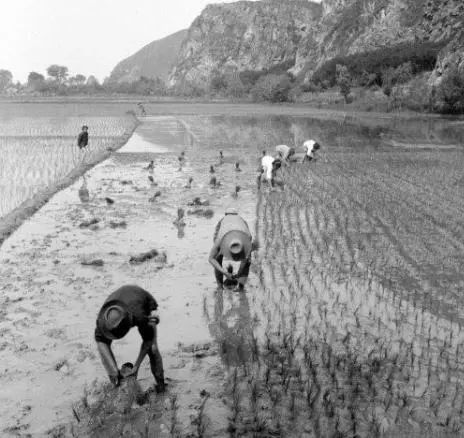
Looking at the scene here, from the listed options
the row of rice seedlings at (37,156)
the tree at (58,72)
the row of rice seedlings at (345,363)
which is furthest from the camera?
the tree at (58,72)

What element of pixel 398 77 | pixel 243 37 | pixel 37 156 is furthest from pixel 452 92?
pixel 243 37

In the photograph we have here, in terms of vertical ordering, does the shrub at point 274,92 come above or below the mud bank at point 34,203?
above

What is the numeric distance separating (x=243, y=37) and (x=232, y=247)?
153m

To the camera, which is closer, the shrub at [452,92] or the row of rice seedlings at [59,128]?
the row of rice seedlings at [59,128]

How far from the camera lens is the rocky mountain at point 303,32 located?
204ft

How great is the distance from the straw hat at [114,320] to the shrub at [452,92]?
119 ft

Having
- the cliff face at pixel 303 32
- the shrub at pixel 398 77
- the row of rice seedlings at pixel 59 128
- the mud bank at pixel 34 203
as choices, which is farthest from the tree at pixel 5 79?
the mud bank at pixel 34 203

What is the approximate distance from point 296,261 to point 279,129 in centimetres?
2026

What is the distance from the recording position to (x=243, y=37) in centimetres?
14938

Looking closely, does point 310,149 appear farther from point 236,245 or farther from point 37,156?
point 236,245

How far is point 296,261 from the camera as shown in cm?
738

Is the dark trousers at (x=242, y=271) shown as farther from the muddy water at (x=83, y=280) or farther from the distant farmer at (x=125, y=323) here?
the distant farmer at (x=125, y=323)

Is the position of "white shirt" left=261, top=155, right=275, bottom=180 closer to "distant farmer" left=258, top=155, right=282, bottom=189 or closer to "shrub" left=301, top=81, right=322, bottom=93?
"distant farmer" left=258, top=155, right=282, bottom=189

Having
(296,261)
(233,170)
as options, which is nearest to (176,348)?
(296,261)
